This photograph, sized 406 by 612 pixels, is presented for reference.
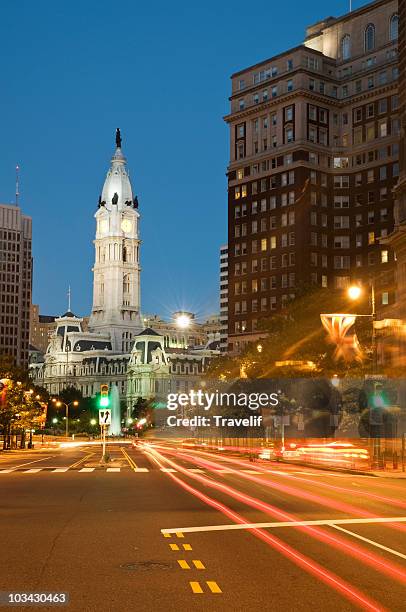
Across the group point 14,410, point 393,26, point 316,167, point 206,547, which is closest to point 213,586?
point 206,547

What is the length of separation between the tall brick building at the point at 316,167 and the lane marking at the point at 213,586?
123 m

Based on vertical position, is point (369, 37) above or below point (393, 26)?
above

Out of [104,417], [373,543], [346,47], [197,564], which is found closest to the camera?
[197,564]

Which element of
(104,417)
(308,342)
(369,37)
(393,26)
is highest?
(369,37)

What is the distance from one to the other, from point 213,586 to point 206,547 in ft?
13.2

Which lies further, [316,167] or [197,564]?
[316,167]

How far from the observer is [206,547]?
17859mm

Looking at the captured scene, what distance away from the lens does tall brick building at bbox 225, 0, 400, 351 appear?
13925 centimetres

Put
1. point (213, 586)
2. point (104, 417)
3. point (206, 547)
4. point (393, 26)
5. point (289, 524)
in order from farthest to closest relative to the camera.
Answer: point (393, 26)
point (104, 417)
point (289, 524)
point (206, 547)
point (213, 586)

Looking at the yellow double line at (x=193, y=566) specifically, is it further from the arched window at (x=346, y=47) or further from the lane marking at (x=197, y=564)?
the arched window at (x=346, y=47)

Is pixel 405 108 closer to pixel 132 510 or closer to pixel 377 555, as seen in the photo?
pixel 132 510

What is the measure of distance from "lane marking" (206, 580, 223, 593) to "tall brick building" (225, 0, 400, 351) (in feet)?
405

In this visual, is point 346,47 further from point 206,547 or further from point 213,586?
point 213,586

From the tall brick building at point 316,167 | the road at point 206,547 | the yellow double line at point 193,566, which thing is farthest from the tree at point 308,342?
the yellow double line at point 193,566
